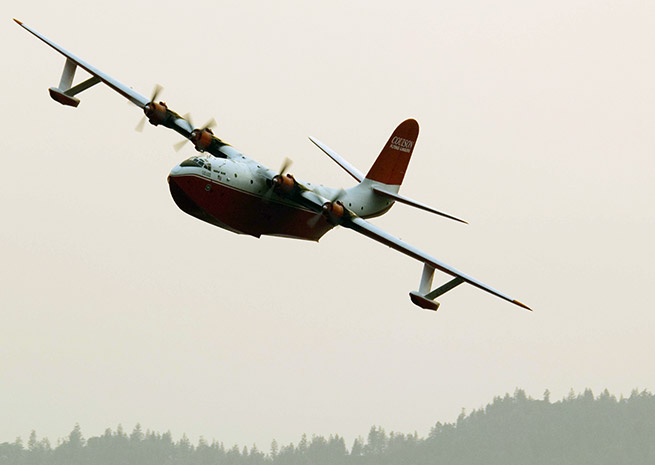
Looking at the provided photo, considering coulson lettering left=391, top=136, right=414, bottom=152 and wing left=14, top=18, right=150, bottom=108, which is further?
coulson lettering left=391, top=136, right=414, bottom=152

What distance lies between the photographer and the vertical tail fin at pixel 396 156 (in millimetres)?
54000

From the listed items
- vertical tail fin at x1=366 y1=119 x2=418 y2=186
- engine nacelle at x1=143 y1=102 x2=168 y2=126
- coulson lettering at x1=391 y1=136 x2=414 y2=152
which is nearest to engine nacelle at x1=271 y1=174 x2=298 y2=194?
engine nacelle at x1=143 y1=102 x2=168 y2=126

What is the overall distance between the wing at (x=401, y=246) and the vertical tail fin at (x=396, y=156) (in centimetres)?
821

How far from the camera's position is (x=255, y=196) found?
147 feet

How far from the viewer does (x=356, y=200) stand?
5262cm

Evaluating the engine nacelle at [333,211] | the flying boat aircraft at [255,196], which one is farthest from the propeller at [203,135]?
the engine nacelle at [333,211]

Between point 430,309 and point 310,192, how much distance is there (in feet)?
26.4

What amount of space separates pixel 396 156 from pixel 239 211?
1349 centimetres

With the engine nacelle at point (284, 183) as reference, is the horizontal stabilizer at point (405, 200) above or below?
above

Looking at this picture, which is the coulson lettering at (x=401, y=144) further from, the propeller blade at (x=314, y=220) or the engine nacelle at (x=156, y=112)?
the engine nacelle at (x=156, y=112)

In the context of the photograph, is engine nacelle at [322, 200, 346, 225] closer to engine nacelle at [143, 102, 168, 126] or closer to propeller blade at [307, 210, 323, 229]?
propeller blade at [307, 210, 323, 229]

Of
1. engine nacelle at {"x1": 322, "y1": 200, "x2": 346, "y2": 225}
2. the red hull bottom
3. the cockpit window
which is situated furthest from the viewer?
engine nacelle at {"x1": 322, "y1": 200, "x2": 346, "y2": 225}

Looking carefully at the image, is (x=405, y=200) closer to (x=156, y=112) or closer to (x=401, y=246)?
(x=401, y=246)

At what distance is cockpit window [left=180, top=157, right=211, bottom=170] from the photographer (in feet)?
139
